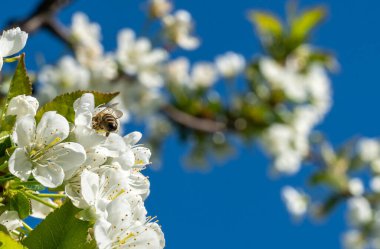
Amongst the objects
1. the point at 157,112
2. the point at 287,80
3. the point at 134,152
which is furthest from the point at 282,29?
the point at 134,152

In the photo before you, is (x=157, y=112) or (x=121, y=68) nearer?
(x=121, y=68)

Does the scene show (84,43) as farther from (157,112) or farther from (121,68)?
(157,112)

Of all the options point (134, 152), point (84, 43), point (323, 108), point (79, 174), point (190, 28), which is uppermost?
point (323, 108)

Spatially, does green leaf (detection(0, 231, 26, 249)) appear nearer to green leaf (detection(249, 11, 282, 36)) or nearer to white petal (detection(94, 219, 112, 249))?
white petal (detection(94, 219, 112, 249))

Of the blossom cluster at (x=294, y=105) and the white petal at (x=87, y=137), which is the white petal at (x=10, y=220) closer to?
the white petal at (x=87, y=137)

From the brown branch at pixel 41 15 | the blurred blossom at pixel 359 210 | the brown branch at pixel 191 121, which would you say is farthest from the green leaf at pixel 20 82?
the blurred blossom at pixel 359 210

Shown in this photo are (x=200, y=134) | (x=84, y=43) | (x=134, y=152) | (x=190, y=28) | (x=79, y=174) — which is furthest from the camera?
(x=200, y=134)

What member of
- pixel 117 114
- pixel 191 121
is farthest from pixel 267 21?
pixel 117 114
